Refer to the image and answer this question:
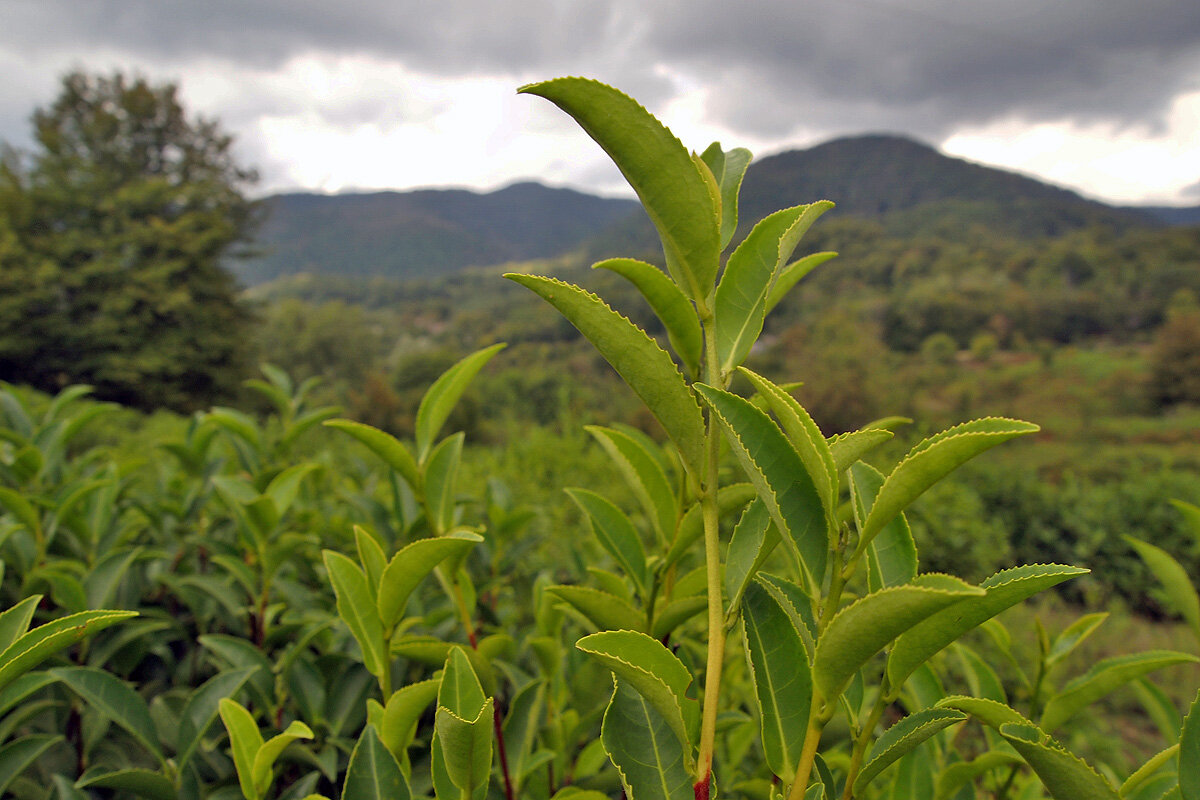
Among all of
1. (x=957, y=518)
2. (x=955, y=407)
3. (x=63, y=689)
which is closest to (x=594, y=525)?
(x=63, y=689)

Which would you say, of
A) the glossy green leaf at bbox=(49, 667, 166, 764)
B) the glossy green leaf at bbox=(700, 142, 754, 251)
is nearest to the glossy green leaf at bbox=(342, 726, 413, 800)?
the glossy green leaf at bbox=(49, 667, 166, 764)

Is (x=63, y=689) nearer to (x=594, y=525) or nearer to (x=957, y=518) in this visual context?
(x=594, y=525)

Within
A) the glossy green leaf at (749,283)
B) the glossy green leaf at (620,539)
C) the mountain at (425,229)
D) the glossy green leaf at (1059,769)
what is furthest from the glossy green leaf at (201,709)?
the mountain at (425,229)

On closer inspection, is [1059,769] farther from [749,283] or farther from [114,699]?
[114,699]

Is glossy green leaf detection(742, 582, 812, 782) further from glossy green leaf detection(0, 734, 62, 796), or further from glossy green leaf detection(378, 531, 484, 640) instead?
glossy green leaf detection(0, 734, 62, 796)

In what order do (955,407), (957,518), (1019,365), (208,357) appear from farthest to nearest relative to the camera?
(1019,365)
(208,357)
(955,407)
(957,518)

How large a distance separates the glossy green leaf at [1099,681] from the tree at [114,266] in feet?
72.3

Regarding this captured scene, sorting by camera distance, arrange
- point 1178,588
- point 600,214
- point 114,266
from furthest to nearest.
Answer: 1. point 600,214
2. point 114,266
3. point 1178,588

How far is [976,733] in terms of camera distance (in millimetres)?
4242

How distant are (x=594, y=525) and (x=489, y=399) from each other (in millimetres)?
19643

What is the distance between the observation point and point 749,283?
0.64m

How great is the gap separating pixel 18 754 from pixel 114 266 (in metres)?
23.3

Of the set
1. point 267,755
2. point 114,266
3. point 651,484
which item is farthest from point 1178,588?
point 114,266

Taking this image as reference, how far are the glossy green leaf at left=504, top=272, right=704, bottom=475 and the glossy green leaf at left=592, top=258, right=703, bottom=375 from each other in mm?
41
